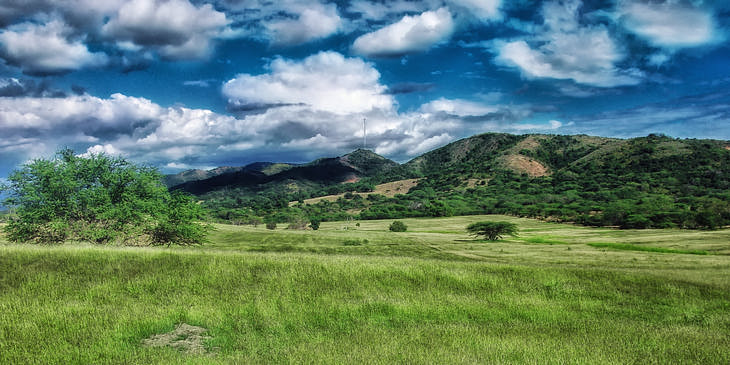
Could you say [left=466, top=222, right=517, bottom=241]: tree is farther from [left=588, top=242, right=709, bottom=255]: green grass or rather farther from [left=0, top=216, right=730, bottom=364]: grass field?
[left=0, top=216, right=730, bottom=364]: grass field

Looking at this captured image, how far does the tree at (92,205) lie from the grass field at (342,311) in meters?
19.1

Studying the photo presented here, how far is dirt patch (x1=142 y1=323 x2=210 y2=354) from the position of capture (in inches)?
339

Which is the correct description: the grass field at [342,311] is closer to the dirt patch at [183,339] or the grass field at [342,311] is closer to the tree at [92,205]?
the dirt patch at [183,339]

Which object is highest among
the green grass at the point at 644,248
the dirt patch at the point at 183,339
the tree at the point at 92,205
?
the tree at the point at 92,205

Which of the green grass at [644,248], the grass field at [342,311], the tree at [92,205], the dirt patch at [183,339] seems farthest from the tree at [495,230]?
the dirt patch at [183,339]

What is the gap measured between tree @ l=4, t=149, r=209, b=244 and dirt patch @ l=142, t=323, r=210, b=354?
27285 millimetres

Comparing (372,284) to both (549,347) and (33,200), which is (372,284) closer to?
(549,347)

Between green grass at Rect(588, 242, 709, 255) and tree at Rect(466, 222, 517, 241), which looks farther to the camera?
tree at Rect(466, 222, 517, 241)

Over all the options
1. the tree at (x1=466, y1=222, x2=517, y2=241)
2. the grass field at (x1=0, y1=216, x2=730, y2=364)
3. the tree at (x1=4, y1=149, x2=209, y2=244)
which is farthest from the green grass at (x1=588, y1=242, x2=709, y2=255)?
the tree at (x1=4, y1=149, x2=209, y2=244)

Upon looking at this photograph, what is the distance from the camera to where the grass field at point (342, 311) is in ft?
26.1

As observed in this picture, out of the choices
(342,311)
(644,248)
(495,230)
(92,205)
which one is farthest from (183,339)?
(495,230)

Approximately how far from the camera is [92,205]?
33188mm

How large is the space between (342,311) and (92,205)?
1227 inches

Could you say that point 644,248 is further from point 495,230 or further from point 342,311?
point 342,311
